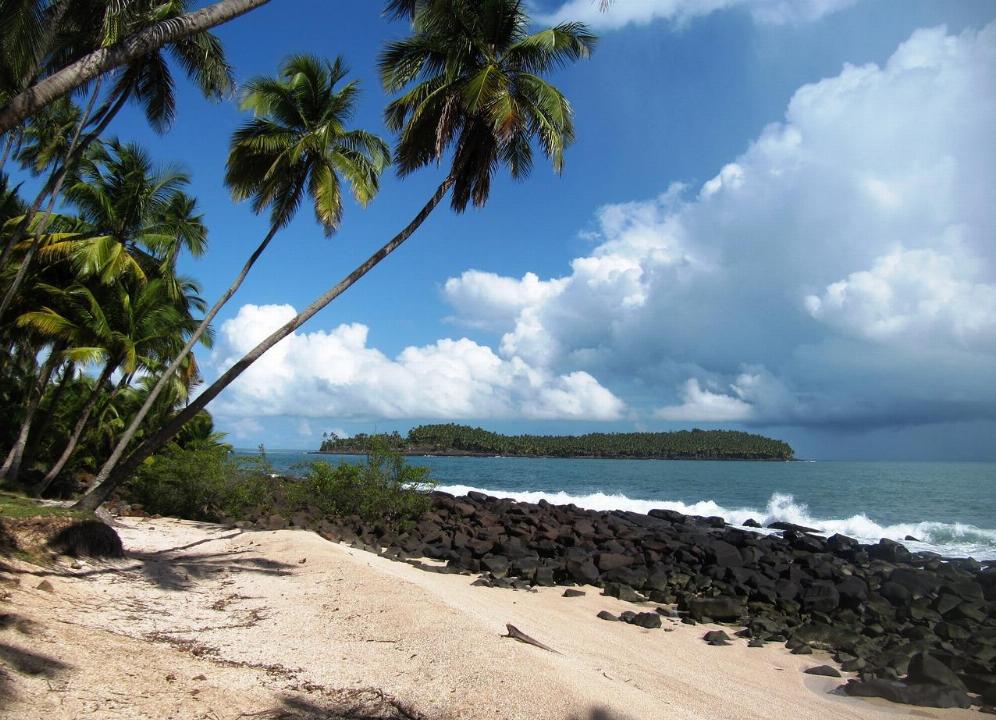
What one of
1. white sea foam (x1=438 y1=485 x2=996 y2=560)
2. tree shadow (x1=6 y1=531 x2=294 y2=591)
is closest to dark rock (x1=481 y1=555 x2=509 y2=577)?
tree shadow (x1=6 y1=531 x2=294 y2=591)

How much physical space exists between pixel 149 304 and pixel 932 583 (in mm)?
20055

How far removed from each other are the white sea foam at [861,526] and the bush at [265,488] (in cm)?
1762

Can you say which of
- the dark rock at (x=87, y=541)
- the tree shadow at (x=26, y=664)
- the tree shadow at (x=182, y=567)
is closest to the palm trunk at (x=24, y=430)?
the tree shadow at (x=182, y=567)

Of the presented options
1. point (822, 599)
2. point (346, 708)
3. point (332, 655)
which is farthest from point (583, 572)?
point (346, 708)

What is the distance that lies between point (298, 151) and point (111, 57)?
6580 millimetres

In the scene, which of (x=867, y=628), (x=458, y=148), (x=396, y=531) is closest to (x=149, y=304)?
(x=396, y=531)

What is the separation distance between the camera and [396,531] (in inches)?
692

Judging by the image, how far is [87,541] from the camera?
8812 millimetres

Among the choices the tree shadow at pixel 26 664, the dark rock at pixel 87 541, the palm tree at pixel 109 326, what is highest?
the palm tree at pixel 109 326

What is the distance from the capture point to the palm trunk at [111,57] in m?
5.76

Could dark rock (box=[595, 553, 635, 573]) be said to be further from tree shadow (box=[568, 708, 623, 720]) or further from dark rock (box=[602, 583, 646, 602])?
tree shadow (box=[568, 708, 623, 720])

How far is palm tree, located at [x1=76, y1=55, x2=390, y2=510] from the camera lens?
13234mm

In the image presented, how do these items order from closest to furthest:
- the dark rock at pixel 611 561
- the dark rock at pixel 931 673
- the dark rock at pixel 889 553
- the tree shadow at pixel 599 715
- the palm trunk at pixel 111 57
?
1. the tree shadow at pixel 599 715
2. the palm trunk at pixel 111 57
3. the dark rock at pixel 931 673
4. the dark rock at pixel 611 561
5. the dark rock at pixel 889 553

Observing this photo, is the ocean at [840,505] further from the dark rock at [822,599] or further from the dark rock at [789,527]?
the dark rock at [822,599]
